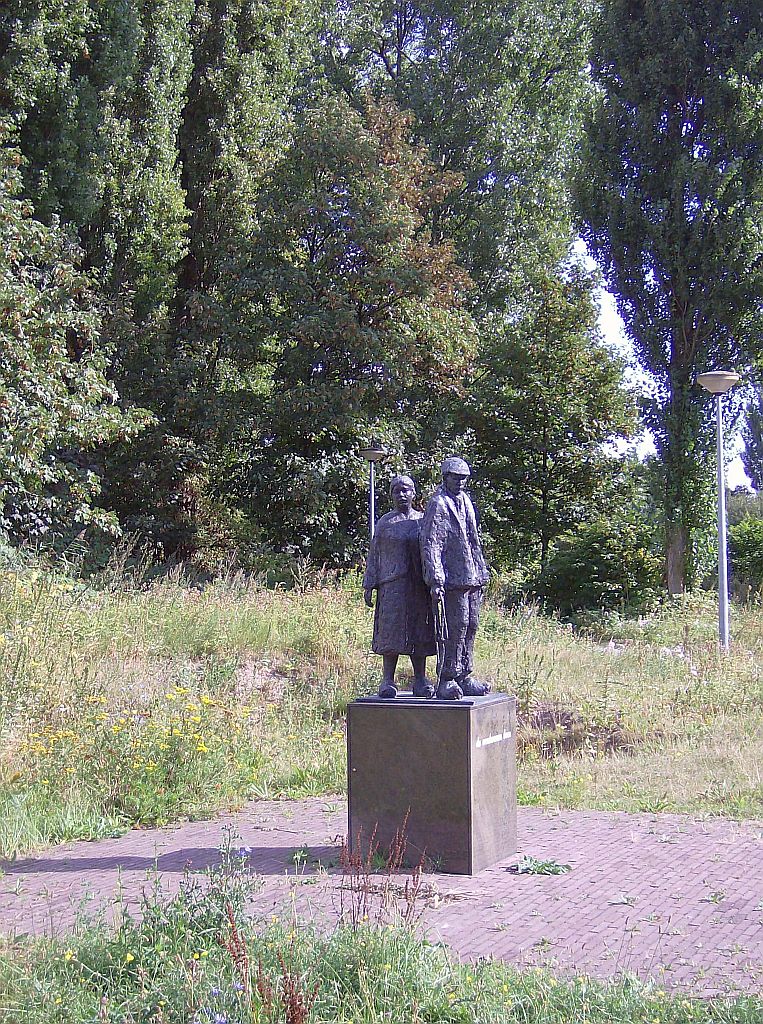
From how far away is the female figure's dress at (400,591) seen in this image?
311 inches

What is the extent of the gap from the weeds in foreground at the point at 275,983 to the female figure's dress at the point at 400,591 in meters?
3.25

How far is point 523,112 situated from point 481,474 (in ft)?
37.1

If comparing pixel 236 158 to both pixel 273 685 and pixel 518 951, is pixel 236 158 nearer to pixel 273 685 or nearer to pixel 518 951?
pixel 273 685

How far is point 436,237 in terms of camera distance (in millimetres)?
31391

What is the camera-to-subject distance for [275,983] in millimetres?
4156

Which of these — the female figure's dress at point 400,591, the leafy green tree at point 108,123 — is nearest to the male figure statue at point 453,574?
the female figure's dress at point 400,591

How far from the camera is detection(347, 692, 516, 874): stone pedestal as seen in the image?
23.4ft

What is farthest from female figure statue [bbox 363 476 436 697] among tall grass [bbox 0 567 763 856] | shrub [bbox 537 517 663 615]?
shrub [bbox 537 517 663 615]

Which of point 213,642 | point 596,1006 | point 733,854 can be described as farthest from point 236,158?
point 596,1006

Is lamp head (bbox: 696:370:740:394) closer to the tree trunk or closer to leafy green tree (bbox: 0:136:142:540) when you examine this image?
the tree trunk

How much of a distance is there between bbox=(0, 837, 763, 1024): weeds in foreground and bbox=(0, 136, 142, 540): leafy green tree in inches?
499

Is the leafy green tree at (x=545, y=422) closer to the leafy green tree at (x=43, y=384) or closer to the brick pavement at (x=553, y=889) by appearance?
the leafy green tree at (x=43, y=384)

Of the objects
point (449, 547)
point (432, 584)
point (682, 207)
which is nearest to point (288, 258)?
point (682, 207)

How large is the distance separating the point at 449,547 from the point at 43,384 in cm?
1111
